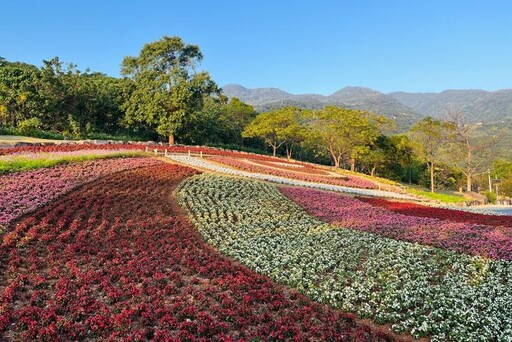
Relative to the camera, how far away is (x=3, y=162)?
73.2 feet

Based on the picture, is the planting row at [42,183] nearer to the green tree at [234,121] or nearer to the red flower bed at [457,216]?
the red flower bed at [457,216]

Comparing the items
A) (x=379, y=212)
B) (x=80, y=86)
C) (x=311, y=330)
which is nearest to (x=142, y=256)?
(x=311, y=330)

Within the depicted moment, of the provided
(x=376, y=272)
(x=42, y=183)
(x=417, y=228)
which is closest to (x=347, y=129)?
(x=417, y=228)

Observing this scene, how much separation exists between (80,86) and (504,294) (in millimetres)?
52925

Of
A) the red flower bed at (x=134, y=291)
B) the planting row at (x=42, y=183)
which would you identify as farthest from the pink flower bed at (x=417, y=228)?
the planting row at (x=42, y=183)

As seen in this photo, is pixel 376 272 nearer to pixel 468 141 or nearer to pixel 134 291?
pixel 134 291

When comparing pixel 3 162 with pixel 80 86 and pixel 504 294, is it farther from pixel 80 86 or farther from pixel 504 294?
pixel 80 86

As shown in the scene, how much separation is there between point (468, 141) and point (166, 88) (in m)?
39.5

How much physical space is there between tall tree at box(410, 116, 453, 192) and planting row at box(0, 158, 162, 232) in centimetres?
3971

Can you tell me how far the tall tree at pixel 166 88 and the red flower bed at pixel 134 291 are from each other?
37.7m

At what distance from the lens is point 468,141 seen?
4969 cm

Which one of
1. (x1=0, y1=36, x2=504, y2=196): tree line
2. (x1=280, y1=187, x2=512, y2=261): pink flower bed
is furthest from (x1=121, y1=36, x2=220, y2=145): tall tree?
(x1=280, y1=187, x2=512, y2=261): pink flower bed

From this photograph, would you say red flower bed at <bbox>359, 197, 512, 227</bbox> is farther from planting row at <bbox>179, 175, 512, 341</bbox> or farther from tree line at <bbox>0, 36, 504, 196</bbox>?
tree line at <bbox>0, 36, 504, 196</bbox>

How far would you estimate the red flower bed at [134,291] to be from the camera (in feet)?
25.0
